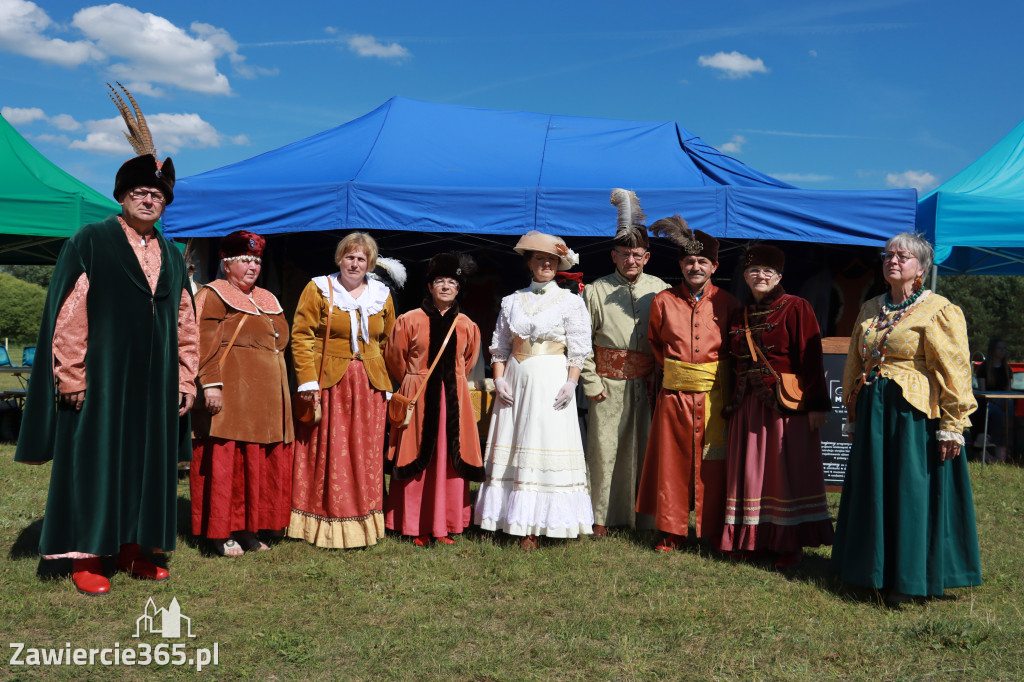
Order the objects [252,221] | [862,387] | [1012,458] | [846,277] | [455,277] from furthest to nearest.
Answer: [1012,458] < [846,277] < [252,221] < [455,277] < [862,387]

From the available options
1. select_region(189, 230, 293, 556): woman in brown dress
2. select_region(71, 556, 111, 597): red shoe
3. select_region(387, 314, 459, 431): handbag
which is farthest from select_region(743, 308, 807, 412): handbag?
select_region(71, 556, 111, 597): red shoe

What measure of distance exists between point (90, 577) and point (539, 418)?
2.23m

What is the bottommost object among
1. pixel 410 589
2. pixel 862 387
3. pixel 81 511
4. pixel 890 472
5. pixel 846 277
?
pixel 410 589

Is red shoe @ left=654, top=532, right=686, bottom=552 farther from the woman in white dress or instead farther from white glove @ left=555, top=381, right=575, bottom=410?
white glove @ left=555, top=381, right=575, bottom=410

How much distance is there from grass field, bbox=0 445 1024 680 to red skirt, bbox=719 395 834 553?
0.54 feet

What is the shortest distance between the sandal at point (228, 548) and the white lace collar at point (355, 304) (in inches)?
46.0

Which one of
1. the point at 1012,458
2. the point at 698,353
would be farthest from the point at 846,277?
the point at 698,353

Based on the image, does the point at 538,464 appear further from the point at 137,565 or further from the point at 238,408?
the point at 137,565

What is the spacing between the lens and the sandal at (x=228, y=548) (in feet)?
12.9

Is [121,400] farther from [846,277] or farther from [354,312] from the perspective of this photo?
[846,277]

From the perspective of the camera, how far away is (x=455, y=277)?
4223 millimetres

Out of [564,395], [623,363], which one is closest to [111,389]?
[564,395]

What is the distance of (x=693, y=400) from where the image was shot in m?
4.13

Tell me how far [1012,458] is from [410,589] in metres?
6.59
